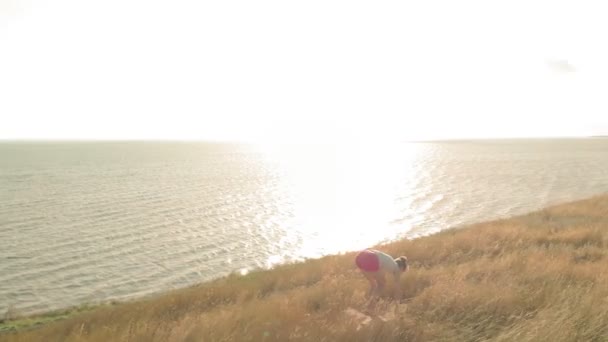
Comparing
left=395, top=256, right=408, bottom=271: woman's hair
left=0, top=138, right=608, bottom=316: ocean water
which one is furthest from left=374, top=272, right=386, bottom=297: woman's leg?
left=0, top=138, right=608, bottom=316: ocean water

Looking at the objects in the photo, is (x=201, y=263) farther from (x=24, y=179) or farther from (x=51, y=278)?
(x=24, y=179)

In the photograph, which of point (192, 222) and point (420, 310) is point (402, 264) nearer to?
point (420, 310)

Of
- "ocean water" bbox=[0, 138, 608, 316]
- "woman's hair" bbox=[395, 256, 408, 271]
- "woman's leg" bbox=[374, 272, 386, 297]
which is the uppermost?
"woman's hair" bbox=[395, 256, 408, 271]

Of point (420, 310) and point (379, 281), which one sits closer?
point (420, 310)

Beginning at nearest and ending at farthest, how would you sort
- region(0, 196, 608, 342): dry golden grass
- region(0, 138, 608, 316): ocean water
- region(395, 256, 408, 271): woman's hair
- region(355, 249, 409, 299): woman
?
1. region(0, 196, 608, 342): dry golden grass
2. region(355, 249, 409, 299): woman
3. region(395, 256, 408, 271): woman's hair
4. region(0, 138, 608, 316): ocean water

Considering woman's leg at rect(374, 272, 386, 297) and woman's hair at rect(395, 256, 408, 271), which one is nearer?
woman's leg at rect(374, 272, 386, 297)

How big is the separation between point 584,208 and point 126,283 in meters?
25.8

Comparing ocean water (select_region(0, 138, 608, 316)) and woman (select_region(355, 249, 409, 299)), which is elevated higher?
woman (select_region(355, 249, 409, 299))

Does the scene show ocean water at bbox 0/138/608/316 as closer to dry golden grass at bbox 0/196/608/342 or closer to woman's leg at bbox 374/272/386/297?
dry golden grass at bbox 0/196/608/342

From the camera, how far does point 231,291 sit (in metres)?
10.5

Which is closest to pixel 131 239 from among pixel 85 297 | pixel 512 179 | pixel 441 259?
pixel 85 297

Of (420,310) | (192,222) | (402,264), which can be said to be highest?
(402,264)

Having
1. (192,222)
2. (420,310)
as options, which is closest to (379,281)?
(420,310)

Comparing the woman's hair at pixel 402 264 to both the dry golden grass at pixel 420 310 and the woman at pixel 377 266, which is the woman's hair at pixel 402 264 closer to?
the woman at pixel 377 266
